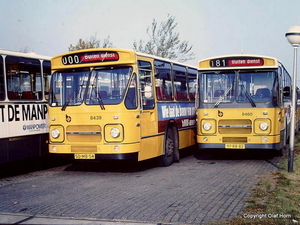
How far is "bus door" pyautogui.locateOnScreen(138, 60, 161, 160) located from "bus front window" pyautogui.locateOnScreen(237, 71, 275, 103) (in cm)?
307

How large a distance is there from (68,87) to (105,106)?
1341 mm

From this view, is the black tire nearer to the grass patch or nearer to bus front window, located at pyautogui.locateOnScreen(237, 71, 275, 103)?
bus front window, located at pyautogui.locateOnScreen(237, 71, 275, 103)

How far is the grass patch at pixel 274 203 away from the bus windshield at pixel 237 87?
130 inches

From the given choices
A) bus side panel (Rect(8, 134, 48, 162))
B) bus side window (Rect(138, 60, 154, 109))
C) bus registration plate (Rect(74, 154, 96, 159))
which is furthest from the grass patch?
bus side panel (Rect(8, 134, 48, 162))

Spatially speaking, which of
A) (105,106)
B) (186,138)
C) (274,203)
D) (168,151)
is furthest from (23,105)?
(274,203)

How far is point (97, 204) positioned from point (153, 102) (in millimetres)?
4830

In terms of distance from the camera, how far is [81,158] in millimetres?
11633

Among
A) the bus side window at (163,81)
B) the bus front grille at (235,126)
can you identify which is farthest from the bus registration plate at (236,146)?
the bus side window at (163,81)

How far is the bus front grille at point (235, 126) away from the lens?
1377 centimetres

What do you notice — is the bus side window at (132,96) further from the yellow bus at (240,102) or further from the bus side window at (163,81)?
the yellow bus at (240,102)

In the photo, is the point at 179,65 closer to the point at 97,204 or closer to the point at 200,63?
the point at 200,63

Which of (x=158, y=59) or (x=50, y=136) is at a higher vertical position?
(x=158, y=59)

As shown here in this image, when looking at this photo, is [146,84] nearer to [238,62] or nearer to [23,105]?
[23,105]

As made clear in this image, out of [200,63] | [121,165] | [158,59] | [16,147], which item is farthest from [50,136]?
[200,63]
